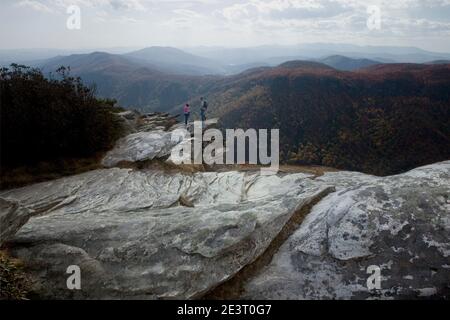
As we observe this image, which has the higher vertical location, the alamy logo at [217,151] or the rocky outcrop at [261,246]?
the alamy logo at [217,151]

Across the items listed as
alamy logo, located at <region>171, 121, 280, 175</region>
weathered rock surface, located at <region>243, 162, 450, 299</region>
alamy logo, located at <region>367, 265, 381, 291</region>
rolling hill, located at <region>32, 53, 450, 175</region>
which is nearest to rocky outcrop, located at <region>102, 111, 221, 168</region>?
alamy logo, located at <region>171, 121, 280, 175</region>

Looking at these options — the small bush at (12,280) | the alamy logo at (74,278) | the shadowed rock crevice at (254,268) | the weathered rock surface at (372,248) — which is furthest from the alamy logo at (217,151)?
the small bush at (12,280)

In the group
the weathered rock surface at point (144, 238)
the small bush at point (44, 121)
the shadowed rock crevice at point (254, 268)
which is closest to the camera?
the shadowed rock crevice at point (254, 268)

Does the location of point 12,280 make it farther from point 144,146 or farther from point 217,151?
point 217,151

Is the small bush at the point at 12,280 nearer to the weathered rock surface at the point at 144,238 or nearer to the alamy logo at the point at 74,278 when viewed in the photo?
the weathered rock surface at the point at 144,238

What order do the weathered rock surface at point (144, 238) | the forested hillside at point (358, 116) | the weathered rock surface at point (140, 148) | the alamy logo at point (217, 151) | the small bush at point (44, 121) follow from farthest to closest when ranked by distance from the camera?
the forested hillside at point (358, 116)
the alamy logo at point (217, 151)
the weathered rock surface at point (140, 148)
the small bush at point (44, 121)
the weathered rock surface at point (144, 238)

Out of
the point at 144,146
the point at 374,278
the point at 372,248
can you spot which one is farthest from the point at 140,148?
the point at 374,278

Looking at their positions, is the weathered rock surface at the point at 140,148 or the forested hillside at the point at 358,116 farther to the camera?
the forested hillside at the point at 358,116
